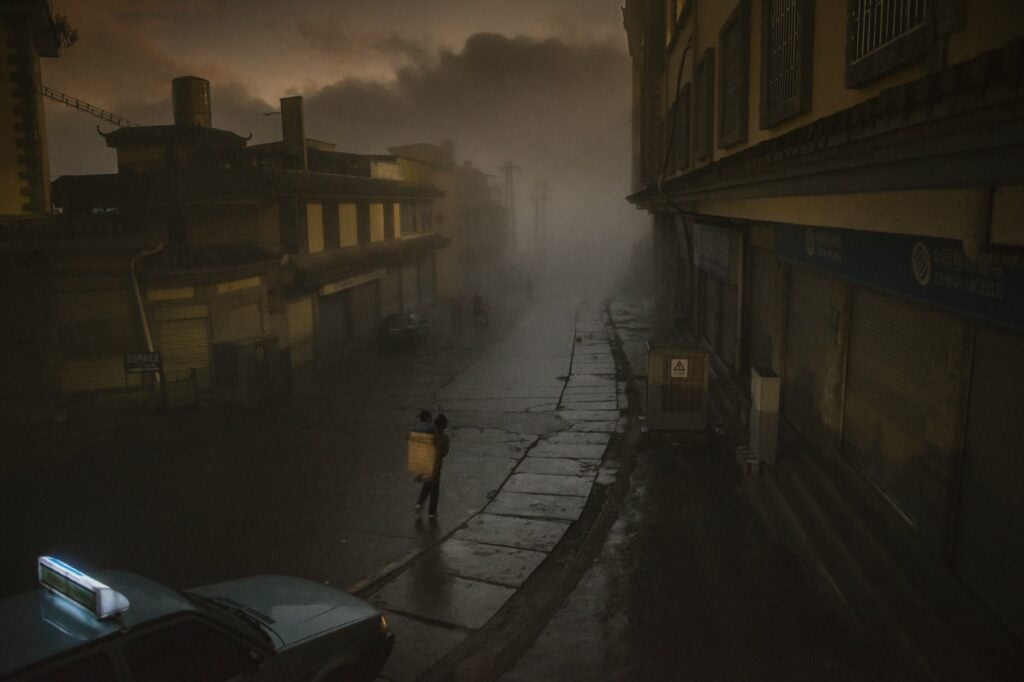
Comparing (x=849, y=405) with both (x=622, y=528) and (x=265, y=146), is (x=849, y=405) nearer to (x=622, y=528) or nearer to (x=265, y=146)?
(x=622, y=528)

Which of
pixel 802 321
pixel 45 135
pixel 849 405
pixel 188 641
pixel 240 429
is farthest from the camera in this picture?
pixel 45 135

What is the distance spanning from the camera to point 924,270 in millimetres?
6543

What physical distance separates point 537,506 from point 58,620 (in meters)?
7.09

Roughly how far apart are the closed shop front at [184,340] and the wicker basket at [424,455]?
406 inches

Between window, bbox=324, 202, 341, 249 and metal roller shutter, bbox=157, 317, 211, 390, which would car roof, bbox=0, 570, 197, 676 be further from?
window, bbox=324, 202, 341, 249

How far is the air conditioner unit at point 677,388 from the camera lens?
42.2 ft

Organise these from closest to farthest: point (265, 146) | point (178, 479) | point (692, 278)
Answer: point (178, 479) < point (692, 278) < point (265, 146)

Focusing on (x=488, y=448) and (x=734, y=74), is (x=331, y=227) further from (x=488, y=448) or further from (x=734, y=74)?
(x=734, y=74)

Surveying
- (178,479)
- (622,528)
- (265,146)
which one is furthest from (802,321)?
(265,146)

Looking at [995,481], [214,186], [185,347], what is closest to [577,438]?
Answer: [995,481]

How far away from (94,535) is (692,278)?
18936 millimetres

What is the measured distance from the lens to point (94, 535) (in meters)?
9.91

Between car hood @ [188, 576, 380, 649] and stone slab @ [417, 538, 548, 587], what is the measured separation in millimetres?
2649

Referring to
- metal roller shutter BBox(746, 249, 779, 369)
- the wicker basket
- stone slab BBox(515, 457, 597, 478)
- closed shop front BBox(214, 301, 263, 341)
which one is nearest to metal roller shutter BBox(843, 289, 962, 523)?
metal roller shutter BBox(746, 249, 779, 369)
